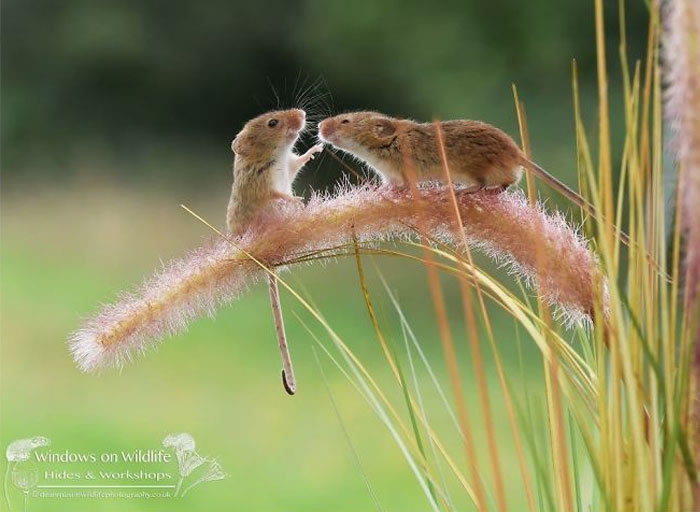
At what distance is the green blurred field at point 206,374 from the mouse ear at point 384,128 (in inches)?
32.6

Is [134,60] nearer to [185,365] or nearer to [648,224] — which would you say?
[185,365]

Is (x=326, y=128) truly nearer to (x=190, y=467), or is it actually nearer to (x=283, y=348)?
(x=283, y=348)

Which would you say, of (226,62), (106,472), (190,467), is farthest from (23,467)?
(226,62)

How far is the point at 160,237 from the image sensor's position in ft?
7.47

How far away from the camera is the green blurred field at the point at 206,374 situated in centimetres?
200

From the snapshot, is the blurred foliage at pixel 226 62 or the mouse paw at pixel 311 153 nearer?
the mouse paw at pixel 311 153

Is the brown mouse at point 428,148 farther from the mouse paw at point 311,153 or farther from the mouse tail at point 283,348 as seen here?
the mouse tail at point 283,348

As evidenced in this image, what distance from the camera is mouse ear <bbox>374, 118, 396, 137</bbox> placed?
114 centimetres

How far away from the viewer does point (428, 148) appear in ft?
3.60

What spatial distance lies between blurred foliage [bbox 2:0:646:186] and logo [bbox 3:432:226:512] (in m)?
0.85

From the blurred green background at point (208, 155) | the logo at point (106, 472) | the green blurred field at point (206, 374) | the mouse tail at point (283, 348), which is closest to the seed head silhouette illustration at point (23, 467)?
the logo at point (106, 472)

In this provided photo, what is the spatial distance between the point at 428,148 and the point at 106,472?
0.90m

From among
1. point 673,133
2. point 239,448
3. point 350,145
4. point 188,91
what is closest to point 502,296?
point 673,133

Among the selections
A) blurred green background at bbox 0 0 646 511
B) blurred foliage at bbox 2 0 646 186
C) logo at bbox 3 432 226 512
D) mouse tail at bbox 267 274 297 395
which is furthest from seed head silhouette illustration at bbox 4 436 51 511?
blurred foliage at bbox 2 0 646 186
